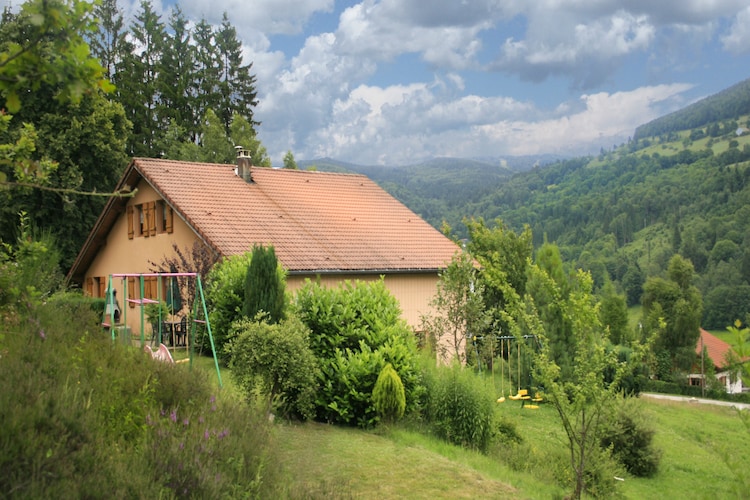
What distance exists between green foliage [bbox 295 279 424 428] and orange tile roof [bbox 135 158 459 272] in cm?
852

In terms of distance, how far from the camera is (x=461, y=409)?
1147 cm

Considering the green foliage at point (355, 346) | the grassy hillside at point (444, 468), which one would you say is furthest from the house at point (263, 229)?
the grassy hillside at point (444, 468)

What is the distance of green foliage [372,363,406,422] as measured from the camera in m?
10.8

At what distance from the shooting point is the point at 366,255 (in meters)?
24.3

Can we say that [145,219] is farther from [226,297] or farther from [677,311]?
[677,311]

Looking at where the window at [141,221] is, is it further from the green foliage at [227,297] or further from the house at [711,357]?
the house at [711,357]

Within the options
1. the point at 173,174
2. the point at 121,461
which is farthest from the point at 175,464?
the point at 173,174

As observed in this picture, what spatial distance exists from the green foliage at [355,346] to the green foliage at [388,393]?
20cm

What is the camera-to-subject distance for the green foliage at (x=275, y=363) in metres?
10.0

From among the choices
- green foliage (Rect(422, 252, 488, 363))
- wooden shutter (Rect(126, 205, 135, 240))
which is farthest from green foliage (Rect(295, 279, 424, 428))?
wooden shutter (Rect(126, 205, 135, 240))

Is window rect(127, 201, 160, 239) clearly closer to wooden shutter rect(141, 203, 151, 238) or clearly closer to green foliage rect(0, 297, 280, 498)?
wooden shutter rect(141, 203, 151, 238)

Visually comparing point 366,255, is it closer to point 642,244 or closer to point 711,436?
point 711,436

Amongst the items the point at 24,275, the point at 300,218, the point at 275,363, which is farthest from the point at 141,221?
the point at 24,275

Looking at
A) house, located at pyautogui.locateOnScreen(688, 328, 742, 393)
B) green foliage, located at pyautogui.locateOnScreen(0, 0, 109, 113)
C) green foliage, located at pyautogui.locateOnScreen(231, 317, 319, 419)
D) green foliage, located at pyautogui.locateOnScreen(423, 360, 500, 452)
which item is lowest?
house, located at pyautogui.locateOnScreen(688, 328, 742, 393)
